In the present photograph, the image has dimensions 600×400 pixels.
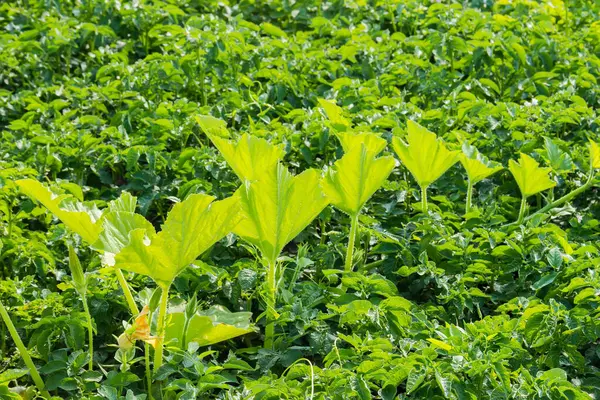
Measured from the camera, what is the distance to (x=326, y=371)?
88.0 inches

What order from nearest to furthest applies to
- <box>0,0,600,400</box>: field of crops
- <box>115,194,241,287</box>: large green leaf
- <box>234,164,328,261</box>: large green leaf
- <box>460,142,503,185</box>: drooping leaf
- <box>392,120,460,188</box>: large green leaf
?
<box>115,194,241,287</box>: large green leaf < <box>0,0,600,400</box>: field of crops < <box>234,164,328,261</box>: large green leaf < <box>392,120,460,188</box>: large green leaf < <box>460,142,503,185</box>: drooping leaf

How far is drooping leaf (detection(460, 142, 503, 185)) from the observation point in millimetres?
2922

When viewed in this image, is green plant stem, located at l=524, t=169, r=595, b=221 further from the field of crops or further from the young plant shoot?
the young plant shoot

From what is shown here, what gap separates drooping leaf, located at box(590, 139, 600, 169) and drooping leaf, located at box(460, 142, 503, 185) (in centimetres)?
31

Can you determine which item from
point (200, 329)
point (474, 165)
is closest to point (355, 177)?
point (474, 165)

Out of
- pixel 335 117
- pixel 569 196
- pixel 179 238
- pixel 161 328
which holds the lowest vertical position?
pixel 569 196

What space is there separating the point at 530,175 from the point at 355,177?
0.64 metres

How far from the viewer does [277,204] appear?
2.46 meters

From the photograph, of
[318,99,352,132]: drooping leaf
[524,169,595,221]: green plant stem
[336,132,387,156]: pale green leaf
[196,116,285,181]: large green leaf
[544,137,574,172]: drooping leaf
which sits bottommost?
[524,169,595,221]: green plant stem

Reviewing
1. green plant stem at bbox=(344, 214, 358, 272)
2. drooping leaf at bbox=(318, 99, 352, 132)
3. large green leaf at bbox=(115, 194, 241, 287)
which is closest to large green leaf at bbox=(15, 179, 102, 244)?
large green leaf at bbox=(115, 194, 241, 287)

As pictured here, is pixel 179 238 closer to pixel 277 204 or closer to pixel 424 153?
pixel 277 204

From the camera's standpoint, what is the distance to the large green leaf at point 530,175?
2891mm

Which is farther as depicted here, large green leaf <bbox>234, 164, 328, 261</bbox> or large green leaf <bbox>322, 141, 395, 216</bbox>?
large green leaf <bbox>322, 141, 395, 216</bbox>

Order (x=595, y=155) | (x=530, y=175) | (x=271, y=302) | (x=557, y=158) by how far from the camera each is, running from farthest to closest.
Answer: (x=557, y=158) < (x=595, y=155) < (x=530, y=175) < (x=271, y=302)
